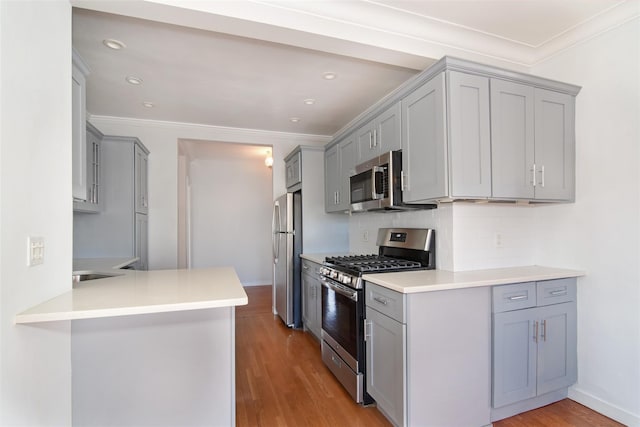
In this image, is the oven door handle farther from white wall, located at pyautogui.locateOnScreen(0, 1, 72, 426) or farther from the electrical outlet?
the electrical outlet

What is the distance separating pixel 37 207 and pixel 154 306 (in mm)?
618

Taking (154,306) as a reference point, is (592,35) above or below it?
above

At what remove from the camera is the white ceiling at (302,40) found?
1.90 m

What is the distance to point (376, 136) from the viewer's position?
2.80 metres

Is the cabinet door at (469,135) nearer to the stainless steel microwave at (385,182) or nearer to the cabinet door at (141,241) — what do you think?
the stainless steel microwave at (385,182)

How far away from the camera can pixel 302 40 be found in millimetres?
2035

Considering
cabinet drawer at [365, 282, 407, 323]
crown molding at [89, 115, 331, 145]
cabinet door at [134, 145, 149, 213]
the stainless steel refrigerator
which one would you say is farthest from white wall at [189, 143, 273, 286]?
cabinet drawer at [365, 282, 407, 323]

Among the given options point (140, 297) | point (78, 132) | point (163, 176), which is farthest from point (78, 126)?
point (163, 176)

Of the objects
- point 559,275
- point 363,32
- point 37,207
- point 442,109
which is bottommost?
point 559,275

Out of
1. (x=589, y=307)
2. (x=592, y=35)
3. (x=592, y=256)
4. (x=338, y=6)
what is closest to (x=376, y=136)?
(x=338, y=6)

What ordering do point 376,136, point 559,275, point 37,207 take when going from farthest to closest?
point 376,136
point 559,275
point 37,207

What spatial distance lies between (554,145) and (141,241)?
4024mm

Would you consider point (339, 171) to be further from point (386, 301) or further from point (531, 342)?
point (531, 342)

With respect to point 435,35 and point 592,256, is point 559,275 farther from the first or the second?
point 435,35
